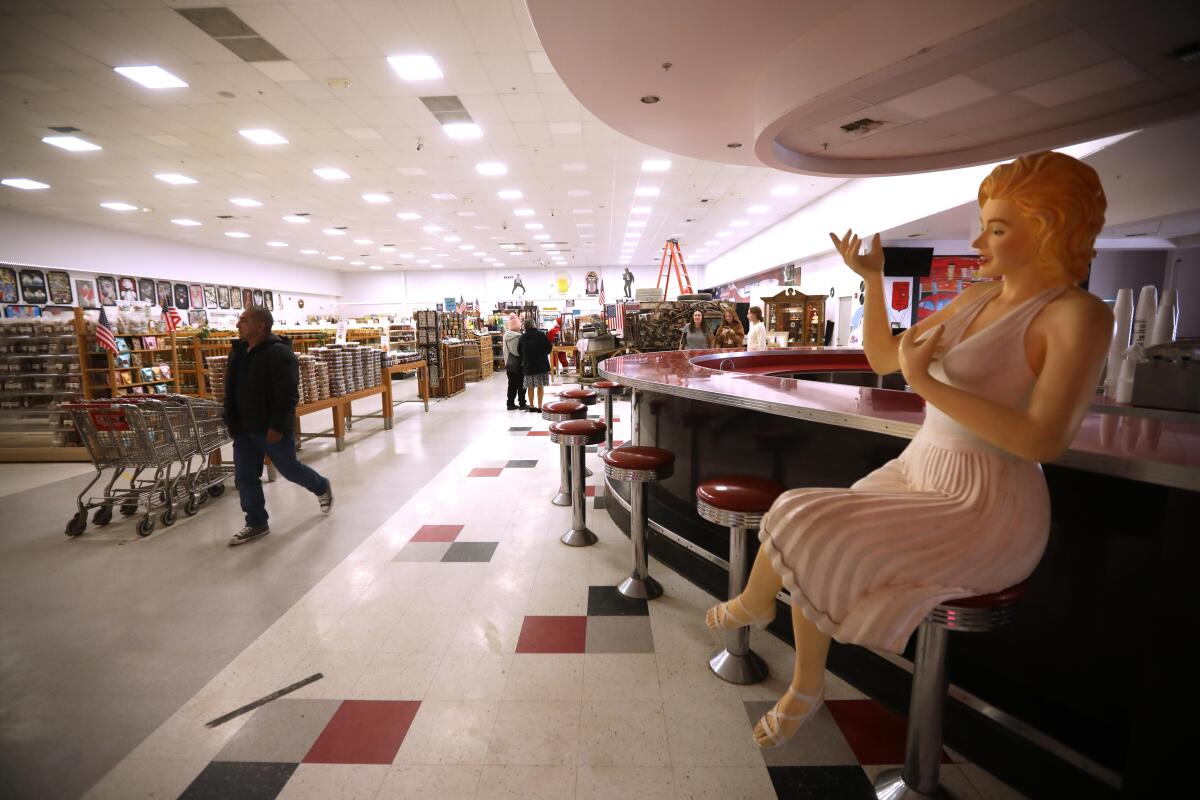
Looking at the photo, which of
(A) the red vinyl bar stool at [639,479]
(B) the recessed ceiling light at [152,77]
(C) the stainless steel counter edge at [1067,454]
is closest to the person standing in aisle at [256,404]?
(A) the red vinyl bar stool at [639,479]

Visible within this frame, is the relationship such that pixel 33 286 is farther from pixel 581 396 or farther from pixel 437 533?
pixel 581 396

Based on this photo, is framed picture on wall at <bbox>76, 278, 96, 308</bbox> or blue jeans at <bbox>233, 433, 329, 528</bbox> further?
framed picture on wall at <bbox>76, 278, 96, 308</bbox>

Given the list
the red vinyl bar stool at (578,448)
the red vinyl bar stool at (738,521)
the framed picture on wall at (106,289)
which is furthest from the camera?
the framed picture on wall at (106,289)

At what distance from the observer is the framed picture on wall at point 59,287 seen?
11734mm

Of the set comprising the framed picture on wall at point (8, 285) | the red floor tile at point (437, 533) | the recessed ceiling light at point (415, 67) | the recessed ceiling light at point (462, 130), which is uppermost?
the recessed ceiling light at point (462, 130)

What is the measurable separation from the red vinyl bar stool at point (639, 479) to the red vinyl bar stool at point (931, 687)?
1.16 meters

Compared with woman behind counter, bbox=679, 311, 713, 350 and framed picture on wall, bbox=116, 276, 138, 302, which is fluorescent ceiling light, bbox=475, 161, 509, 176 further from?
framed picture on wall, bbox=116, 276, 138, 302

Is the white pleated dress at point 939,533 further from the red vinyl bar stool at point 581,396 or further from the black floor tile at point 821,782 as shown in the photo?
the red vinyl bar stool at point 581,396

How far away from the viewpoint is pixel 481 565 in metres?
2.87

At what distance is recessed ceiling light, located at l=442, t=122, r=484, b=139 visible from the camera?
6.88 meters

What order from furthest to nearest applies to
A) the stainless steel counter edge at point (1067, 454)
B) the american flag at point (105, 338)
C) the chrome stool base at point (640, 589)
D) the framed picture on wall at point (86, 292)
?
the framed picture on wall at point (86, 292), the american flag at point (105, 338), the chrome stool base at point (640, 589), the stainless steel counter edge at point (1067, 454)

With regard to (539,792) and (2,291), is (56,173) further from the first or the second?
(539,792)

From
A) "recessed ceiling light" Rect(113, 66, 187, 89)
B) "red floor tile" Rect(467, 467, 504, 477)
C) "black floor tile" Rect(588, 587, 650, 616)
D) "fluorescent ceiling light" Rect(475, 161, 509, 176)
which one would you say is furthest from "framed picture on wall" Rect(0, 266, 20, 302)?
"black floor tile" Rect(588, 587, 650, 616)

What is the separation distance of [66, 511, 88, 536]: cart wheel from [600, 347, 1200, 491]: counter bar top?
3.85 meters
